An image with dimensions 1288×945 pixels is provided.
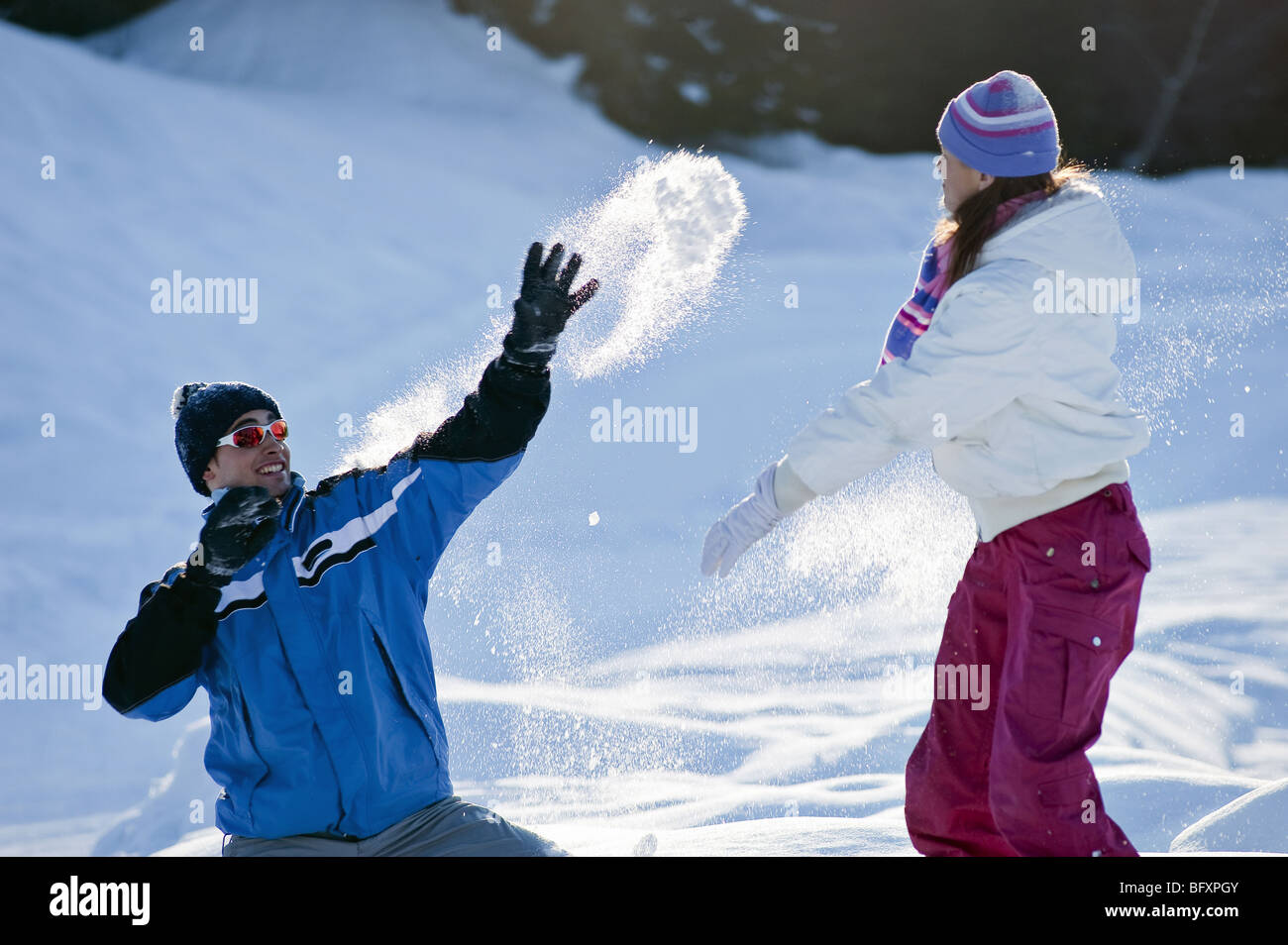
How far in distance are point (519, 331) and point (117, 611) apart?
4.13m

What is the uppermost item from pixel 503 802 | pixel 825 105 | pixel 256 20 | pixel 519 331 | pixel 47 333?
pixel 256 20

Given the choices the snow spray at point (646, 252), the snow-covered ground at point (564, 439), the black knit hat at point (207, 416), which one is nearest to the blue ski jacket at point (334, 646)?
the black knit hat at point (207, 416)

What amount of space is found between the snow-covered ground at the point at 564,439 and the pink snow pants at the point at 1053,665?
2.11 ft

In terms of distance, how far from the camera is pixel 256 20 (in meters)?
10.5

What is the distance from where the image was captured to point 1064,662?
1970mm

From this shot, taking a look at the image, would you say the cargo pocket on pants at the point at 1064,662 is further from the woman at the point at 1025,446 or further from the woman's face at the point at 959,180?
the woman's face at the point at 959,180

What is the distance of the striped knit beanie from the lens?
208 centimetres

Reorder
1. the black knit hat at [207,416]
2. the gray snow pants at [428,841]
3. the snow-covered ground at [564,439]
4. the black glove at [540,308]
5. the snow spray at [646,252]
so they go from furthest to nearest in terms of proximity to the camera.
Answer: the snow-covered ground at [564,439] → the snow spray at [646,252] → the black knit hat at [207,416] → the black glove at [540,308] → the gray snow pants at [428,841]

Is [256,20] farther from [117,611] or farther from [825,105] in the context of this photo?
[117,611]

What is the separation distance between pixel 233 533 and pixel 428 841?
0.55 m

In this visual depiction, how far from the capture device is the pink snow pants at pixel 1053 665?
1.95 metres

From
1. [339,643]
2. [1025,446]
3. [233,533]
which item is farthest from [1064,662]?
[233,533]

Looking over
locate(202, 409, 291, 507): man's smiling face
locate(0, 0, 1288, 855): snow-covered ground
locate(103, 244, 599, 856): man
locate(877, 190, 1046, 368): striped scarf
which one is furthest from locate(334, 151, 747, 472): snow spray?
locate(877, 190, 1046, 368): striped scarf
